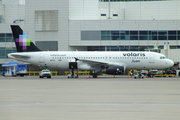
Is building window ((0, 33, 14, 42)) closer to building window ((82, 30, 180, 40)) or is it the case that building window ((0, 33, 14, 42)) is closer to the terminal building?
the terminal building

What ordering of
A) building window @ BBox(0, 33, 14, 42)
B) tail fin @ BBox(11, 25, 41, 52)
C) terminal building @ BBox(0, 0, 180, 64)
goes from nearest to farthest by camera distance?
tail fin @ BBox(11, 25, 41, 52), terminal building @ BBox(0, 0, 180, 64), building window @ BBox(0, 33, 14, 42)

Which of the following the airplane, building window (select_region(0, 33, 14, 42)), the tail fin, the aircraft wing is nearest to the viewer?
the aircraft wing

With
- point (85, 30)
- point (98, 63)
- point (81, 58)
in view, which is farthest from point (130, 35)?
point (98, 63)

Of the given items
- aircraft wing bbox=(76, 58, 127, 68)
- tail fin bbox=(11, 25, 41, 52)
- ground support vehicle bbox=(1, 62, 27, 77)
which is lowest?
ground support vehicle bbox=(1, 62, 27, 77)

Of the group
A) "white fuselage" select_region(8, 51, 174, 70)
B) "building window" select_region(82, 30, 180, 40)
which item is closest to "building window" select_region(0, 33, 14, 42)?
"building window" select_region(82, 30, 180, 40)

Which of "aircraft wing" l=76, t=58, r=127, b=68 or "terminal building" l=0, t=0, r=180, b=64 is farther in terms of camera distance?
"terminal building" l=0, t=0, r=180, b=64

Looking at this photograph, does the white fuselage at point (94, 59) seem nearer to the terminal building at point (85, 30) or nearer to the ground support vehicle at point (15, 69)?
the ground support vehicle at point (15, 69)

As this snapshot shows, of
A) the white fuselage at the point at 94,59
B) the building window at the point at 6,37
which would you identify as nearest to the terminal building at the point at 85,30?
the building window at the point at 6,37

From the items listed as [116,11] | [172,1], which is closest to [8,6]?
[116,11]

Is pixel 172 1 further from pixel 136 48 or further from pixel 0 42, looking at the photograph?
pixel 0 42

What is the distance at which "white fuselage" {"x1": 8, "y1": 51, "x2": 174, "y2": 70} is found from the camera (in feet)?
138

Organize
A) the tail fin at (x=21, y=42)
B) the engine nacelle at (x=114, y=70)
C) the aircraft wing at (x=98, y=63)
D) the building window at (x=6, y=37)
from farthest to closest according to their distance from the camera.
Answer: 1. the building window at (x=6, y=37)
2. the tail fin at (x=21, y=42)
3. the aircraft wing at (x=98, y=63)
4. the engine nacelle at (x=114, y=70)

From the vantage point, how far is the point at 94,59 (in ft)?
142

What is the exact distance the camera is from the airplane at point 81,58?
42.1 m
